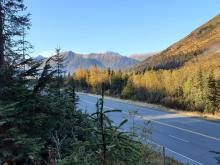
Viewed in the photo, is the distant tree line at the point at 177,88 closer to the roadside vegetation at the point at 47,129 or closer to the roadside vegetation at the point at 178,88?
the roadside vegetation at the point at 178,88

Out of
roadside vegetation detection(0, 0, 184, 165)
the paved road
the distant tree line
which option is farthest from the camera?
the distant tree line

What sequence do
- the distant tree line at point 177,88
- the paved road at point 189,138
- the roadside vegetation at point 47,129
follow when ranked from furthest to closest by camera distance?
the distant tree line at point 177,88, the paved road at point 189,138, the roadside vegetation at point 47,129

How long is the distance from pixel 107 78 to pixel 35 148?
95.6 meters

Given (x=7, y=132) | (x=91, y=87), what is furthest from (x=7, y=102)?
(x=91, y=87)

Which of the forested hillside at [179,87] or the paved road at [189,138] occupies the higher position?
the forested hillside at [179,87]

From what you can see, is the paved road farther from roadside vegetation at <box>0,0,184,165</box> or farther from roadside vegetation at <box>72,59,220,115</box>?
roadside vegetation at <box>0,0,184,165</box>

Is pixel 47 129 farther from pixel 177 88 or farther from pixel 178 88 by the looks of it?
pixel 177 88

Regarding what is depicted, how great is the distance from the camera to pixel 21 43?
21797mm

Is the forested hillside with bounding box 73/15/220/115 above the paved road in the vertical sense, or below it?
above

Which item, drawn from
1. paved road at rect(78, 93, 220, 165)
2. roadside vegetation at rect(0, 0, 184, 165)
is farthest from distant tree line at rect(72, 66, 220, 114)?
roadside vegetation at rect(0, 0, 184, 165)

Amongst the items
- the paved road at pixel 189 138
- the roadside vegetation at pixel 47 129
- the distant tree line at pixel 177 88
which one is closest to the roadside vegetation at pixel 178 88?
the distant tree line at pixel 177 88

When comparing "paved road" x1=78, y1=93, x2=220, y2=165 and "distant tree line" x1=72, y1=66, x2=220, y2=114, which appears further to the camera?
"distant tree line" x1=72, y1=66, x2=220, y2=114

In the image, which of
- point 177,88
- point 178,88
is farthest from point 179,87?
point 177,88

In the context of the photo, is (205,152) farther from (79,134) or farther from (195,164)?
(79,134)
